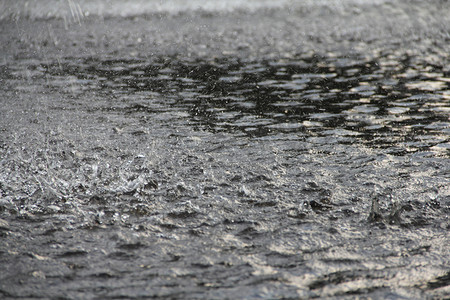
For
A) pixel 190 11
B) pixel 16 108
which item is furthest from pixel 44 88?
pixel 190 11

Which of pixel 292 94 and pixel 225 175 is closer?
pixel 225 175

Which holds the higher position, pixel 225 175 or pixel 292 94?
pixel 292 94

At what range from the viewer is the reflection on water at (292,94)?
12.5 m

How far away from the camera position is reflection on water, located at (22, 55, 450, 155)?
12516 millimetres

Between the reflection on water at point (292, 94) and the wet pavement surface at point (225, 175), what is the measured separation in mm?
82

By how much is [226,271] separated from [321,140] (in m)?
6.14

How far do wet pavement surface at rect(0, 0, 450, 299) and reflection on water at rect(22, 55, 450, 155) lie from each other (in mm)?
82

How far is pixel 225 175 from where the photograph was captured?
31.4 feet

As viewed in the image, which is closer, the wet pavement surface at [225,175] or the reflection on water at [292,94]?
the wet pavement surface at [225,175]

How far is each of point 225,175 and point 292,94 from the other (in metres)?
7.43

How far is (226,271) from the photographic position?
6316 millimetres

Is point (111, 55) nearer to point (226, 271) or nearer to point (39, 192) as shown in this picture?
point (39, 192)

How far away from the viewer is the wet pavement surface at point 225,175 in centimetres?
629

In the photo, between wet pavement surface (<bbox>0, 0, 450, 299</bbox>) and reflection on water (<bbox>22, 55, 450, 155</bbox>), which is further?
reflection on water (<bbox>22, 55, 450, 155</bbox>)
